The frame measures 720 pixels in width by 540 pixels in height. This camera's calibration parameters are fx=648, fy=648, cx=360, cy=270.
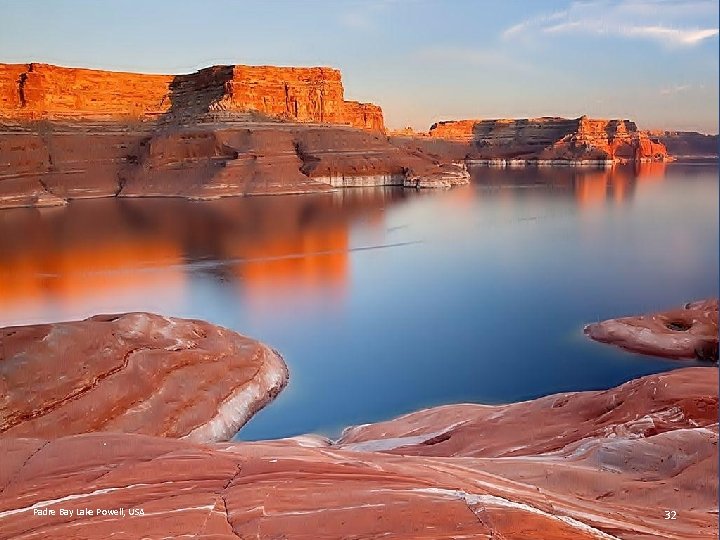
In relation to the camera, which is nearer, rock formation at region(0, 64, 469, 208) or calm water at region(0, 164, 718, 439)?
calm water at region(0, 164, 718, 439)

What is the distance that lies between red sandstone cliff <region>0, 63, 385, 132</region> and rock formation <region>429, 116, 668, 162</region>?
36.3 metres

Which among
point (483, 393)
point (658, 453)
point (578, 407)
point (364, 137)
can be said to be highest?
point (364, 137)

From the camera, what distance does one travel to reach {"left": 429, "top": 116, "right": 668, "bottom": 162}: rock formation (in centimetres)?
9162

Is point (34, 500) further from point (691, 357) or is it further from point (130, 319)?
point (691, 357)

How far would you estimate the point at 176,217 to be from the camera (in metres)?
35.3

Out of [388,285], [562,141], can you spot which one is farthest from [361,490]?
[562,141]

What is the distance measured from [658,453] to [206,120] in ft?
183

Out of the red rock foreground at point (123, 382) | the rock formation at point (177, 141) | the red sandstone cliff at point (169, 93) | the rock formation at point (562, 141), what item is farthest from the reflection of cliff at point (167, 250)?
the rock formation at point (562, 141)

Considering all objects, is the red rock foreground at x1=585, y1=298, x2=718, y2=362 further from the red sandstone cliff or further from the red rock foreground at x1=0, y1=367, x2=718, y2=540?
the red sandstone cliff

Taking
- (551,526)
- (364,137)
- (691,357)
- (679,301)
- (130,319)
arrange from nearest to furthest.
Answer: (551,526) → (130,319) → (691,357) → (679,301) → (364,137)

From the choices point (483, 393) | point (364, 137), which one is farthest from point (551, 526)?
point (364, 137)

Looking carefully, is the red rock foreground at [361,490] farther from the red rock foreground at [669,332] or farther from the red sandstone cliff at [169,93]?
the red sandstone cliff at [169,93]

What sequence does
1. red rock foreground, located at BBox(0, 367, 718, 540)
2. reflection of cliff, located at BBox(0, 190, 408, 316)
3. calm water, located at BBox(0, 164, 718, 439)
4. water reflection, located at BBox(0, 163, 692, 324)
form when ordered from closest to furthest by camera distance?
red rock foreground, located at BBox(0, 367, 718, 540) → calm water, located at BBox(0, 164, 718, 439) → water reflection, located at BBox(0, 163, 692, 324) → reflection of cliff, located at BBox(0, 190, 408, 316)

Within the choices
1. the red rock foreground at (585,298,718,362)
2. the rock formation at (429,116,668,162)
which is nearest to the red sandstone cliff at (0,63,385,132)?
the rock formation at (429,116,668,162)
